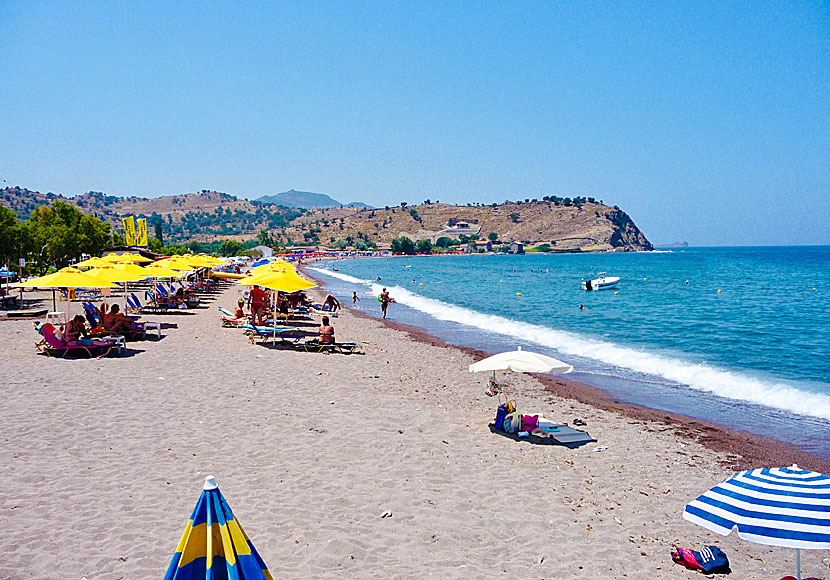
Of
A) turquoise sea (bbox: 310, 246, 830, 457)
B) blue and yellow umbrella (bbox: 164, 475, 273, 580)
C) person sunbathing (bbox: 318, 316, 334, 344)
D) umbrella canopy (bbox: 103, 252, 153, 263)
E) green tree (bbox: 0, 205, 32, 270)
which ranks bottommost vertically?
turquoise sea (bbox: 310, 246, 830, 457)

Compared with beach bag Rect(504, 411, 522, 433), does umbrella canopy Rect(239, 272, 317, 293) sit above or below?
above

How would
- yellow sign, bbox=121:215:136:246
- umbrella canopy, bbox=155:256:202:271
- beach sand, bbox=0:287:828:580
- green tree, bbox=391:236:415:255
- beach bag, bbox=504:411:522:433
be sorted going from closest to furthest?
beach sand, bbox=0:287:828:580
beach bag, bbox=504:411:522:433
umbrella canopy, bbox=155:256:202:271
yellow sign, bbox=121:215:136:246
green tree, bbox=391:236:415:255

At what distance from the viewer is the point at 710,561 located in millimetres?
5047

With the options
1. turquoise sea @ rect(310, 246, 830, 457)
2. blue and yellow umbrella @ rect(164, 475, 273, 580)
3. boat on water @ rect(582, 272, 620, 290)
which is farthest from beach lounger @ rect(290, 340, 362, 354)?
boat on water @ rect(582, 272, 620, 290)

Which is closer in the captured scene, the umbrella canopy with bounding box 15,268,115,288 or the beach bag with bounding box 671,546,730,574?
the beach bag with bounding box 671,546,730,574

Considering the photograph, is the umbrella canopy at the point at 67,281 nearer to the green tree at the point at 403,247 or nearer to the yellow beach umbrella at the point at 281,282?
the yellow beach umbrella at the point at 281,282

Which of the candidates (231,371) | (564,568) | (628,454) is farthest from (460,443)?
(231,371)

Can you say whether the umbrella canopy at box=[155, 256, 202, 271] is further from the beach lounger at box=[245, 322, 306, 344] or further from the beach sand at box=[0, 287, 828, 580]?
the beach sand at box=[0, 287, 828, 580]

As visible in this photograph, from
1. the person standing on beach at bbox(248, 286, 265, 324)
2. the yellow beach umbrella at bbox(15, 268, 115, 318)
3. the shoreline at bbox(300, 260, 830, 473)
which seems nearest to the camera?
the shoreline at bbox(300, 260, 830, 473)

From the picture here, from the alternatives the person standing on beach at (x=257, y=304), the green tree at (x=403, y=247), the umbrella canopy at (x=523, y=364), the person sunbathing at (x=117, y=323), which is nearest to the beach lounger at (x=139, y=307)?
the person standing on beach at (x=257, y=304)

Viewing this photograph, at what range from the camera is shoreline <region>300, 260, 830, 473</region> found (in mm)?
8352

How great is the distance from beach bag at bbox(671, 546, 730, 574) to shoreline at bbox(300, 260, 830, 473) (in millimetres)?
3206

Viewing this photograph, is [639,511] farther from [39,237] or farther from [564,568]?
[39,237]

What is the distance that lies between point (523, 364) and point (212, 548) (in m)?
6.79
